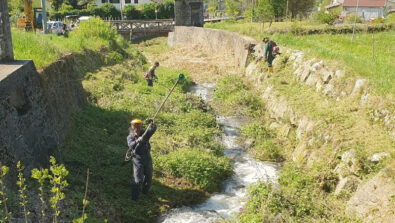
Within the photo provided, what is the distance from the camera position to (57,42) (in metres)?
15.3

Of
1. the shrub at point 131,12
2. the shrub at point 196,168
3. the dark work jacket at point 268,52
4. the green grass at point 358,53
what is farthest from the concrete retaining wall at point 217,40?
the shrub at point 131,12

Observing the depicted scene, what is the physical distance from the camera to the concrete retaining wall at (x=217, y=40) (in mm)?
22359

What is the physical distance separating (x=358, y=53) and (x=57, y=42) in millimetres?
11832

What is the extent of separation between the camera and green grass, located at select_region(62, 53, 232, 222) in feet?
28.0

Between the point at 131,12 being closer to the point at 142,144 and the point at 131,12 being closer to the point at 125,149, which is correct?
the point at 125,149

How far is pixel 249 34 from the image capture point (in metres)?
25.1

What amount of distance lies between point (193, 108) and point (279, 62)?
4.61 metres

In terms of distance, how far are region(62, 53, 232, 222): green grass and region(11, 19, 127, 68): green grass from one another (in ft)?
5.88

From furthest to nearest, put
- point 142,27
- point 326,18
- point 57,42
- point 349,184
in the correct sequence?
1. point 142,27
2. point 326,18
3. point 57,42
4. point 349,184

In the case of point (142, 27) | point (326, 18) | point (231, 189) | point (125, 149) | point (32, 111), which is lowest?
point (231, 189)

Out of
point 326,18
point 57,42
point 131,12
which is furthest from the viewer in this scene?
point 131,12

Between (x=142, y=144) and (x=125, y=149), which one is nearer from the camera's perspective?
(x=142, y=144)


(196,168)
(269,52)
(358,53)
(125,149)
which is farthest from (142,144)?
(358,53)

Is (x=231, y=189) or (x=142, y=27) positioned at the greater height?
(x=142, y=27)
